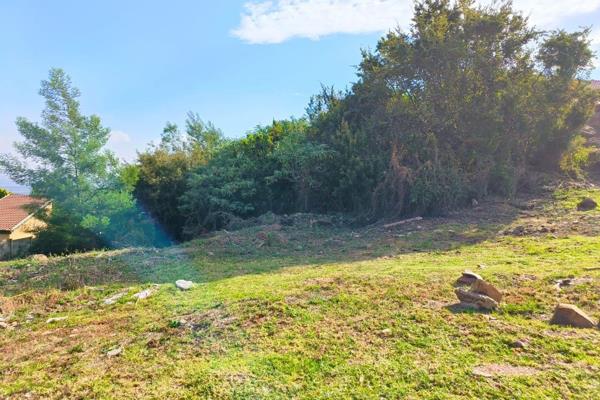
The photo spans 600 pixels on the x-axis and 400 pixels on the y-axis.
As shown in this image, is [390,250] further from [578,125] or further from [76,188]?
[76,188]

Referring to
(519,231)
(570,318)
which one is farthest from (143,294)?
(519,231)

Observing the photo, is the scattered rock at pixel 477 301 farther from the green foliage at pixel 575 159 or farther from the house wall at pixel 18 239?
the house wall at pixel 18 239

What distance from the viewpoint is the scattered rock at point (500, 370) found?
89.0 inches

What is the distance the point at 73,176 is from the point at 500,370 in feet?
51.1

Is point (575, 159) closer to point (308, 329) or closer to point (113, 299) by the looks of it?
point (308, 329)

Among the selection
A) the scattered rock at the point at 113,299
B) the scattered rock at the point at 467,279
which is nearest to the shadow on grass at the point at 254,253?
the scattered rock at the point at 113,299

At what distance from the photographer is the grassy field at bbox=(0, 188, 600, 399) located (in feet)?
7.46

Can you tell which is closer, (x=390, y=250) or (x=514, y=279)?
(x=514, y=279)

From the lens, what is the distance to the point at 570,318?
113 inches

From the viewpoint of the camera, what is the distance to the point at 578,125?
1169 cm

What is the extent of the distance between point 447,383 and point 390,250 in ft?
13.6

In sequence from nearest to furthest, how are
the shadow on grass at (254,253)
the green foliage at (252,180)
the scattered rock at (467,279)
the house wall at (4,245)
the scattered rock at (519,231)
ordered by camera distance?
the scattered rock at (467,279), the shadow on grass at (254,253), the scattered rock at (519,231), the green foliage at (252,180), the house wall at (4,245)

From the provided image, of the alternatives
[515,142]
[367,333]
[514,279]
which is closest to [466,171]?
[515,142]

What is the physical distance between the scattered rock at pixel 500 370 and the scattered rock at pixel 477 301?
90 centimetres
